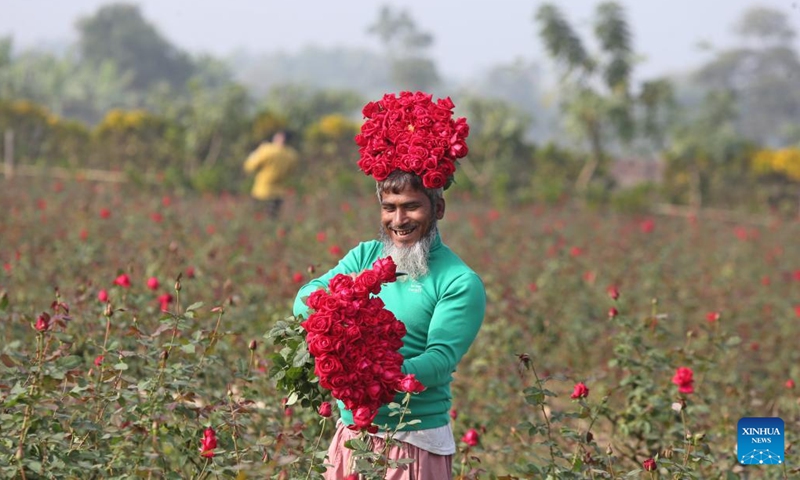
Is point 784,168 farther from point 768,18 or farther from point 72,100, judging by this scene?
point 768,18

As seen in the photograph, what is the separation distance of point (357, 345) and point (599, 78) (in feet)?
59.6

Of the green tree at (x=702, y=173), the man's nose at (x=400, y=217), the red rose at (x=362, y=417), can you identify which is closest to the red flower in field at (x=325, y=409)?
the red rose at (x=362, y=417)

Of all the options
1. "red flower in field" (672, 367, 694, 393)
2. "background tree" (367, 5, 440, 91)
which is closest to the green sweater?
"red flower in field" (672, 367, 694, 393)

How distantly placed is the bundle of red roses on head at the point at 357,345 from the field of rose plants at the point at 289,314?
0.62 feet

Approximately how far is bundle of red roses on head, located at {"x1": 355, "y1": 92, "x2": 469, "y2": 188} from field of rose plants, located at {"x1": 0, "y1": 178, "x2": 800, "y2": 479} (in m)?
0.50

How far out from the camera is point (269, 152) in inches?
396

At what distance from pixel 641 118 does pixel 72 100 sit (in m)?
41.1

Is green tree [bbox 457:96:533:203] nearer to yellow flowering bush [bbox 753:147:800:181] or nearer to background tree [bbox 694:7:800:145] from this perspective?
yellow flowering bush [bbox 753:147:800:181]

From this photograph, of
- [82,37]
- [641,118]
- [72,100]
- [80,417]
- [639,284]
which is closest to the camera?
[80,417]

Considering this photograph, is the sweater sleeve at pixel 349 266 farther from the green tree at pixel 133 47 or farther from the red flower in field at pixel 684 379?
the green tree at pixel 133 47

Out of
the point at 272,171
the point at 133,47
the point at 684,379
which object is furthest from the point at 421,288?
the point at 133,47

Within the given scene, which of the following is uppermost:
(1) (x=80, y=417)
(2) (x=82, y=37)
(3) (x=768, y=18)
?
(3) (x=768, y=18)

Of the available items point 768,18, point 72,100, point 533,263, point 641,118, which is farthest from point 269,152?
point 768,18

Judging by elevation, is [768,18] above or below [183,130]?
above
